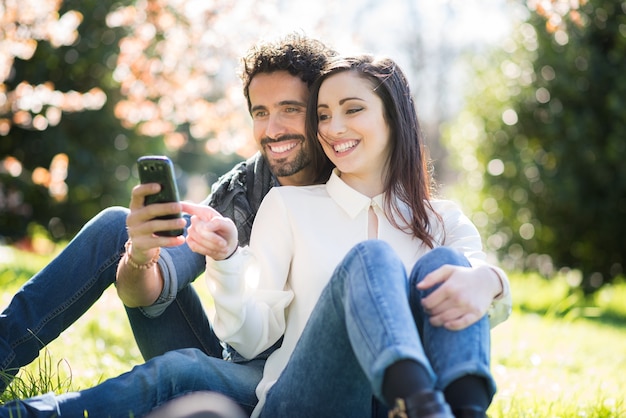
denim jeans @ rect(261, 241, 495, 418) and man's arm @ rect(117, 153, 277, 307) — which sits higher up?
man's arm @ rect(117, 153, 277, 307)

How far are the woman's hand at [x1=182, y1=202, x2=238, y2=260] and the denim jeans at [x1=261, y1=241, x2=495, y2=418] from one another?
32cm

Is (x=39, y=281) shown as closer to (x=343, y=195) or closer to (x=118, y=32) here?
(x=343, y=195)

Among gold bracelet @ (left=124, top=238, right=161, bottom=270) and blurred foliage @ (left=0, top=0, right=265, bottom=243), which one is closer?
gold bracelet @ (left=124, top=238, right=161, bottom=270)

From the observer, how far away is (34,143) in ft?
26.8

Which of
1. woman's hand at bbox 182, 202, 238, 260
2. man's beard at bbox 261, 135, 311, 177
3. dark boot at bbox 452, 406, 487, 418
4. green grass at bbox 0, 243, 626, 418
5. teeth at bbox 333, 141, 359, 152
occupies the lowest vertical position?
green grass at bbox 0, 243, 626, 418

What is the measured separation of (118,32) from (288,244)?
6640mm

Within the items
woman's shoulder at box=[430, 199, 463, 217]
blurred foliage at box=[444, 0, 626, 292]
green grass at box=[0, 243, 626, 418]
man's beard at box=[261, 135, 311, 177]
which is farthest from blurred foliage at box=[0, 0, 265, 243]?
woman's shoulder at box=[430, 199, 463, 217]

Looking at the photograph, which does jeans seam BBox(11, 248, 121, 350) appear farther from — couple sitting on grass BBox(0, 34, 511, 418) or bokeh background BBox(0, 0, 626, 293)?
bokeh background BBox(0, 0, 626, 293)

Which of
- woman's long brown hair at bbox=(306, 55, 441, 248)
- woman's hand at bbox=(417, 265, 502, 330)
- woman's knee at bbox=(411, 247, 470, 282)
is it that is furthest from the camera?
woman's long brown hair at bbox=(306, 55, 441, 248)

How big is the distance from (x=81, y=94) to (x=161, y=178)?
693cm

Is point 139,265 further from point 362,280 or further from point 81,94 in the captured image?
point 81,94

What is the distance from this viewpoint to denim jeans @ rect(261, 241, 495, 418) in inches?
65.0

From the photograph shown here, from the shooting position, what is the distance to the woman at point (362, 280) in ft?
5.50

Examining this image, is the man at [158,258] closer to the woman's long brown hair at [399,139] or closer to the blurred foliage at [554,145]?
the woman's long brown hair at [399,139]
